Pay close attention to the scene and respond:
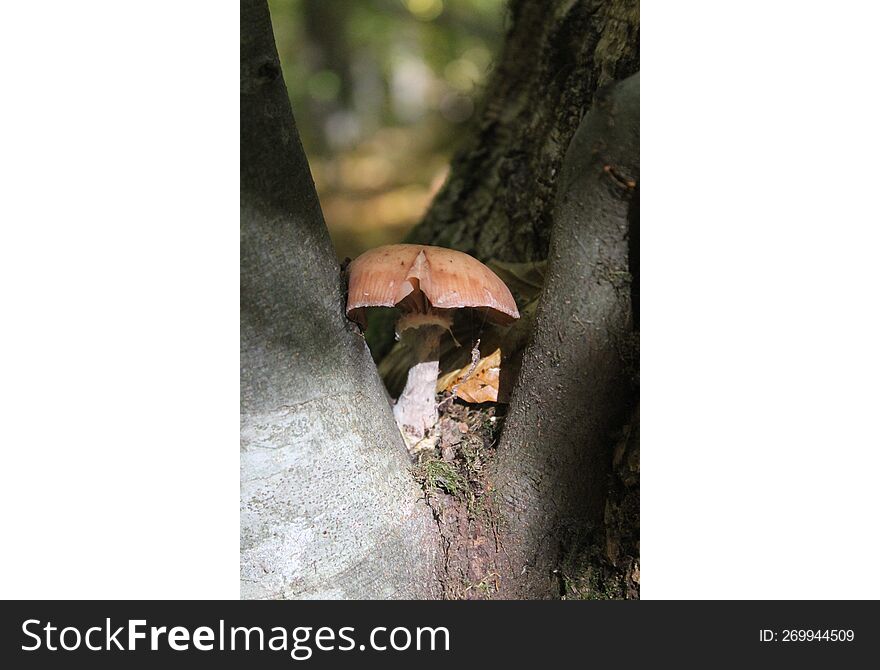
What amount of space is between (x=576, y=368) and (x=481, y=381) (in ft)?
1.10

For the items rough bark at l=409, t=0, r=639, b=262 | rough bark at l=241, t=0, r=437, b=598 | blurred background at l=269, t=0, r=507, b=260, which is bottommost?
rough bark at l=241, t=0, r=437, b=598

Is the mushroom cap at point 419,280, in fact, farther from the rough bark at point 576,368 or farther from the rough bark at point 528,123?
the rough bark at point 528,123

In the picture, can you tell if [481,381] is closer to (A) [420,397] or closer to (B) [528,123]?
(A) [420,397]

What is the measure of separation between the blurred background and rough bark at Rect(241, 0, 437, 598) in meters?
4.92

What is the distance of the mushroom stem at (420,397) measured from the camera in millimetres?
1606

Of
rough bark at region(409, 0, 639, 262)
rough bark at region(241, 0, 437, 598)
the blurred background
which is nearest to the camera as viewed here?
rough bark at region(241, 0, 437, 598)

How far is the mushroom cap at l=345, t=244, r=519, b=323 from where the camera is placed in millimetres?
1321

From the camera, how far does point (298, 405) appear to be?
4.00 feet

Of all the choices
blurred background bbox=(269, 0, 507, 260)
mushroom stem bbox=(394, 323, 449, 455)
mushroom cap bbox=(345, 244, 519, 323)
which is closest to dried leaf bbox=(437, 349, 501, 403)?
mushroom stem bbox=(394, 323, 449, 455)

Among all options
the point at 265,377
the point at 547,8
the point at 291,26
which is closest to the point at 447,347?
the point at 265,377

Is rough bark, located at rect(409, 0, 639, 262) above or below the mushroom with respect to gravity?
above

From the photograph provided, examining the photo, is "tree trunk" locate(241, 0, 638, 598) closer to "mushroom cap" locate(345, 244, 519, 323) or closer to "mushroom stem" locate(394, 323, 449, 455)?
"mushroom cap" locate(345, 244, 519, 323)
